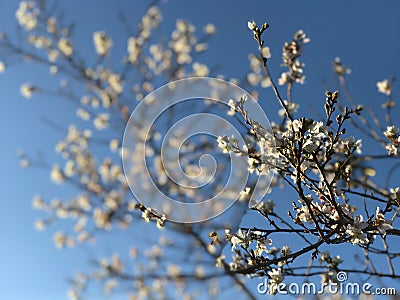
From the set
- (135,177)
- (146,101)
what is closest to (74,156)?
(135,177)

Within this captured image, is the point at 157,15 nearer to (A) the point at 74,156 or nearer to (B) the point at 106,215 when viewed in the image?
(A) the point at 74,156

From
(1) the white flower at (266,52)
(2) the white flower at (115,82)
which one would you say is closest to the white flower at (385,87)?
(1) the white flower at (266,52)

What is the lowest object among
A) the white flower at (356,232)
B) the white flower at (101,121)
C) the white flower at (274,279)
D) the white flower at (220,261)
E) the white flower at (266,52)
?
the white flower at (274,279)

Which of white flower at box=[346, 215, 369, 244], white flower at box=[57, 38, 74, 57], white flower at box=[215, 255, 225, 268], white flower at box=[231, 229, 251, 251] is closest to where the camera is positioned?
white flower at box=[346, 215, 369, 244]

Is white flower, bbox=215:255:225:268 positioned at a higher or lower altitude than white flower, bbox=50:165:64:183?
lower

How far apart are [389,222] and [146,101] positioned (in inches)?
177

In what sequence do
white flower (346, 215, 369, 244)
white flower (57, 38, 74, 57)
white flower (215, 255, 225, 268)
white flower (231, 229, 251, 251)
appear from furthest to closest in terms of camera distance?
white flower (57, 38, 74, 57) < white flower (215, 255, 225, 268) < white flower (231, 229, 251, 251) < white flower (346, 215, 369, 244)

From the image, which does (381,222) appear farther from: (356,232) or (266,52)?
(266,52)

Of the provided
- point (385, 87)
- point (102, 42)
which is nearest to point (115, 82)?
point (102, 42)

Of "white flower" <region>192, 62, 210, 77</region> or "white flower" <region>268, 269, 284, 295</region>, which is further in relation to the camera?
"white flower" <region>192, 62, 210, 77</region>

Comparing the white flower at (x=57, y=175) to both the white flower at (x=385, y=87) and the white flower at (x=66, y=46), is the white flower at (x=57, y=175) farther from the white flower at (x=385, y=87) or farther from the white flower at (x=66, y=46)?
the white flower at (x=385, y=87)

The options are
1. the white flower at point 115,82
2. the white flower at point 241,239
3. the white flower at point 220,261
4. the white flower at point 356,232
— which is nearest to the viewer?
the white flower at point 356,232

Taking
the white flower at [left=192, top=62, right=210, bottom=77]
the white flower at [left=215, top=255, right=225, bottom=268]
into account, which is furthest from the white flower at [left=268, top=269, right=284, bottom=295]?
the white flower at [left=192, top=62, right=210, bottom=77]

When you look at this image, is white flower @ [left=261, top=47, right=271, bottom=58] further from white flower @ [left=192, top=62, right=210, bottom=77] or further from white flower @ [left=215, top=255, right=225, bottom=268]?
white flower @ [left=192, top=62, right=210, bottom=77]
